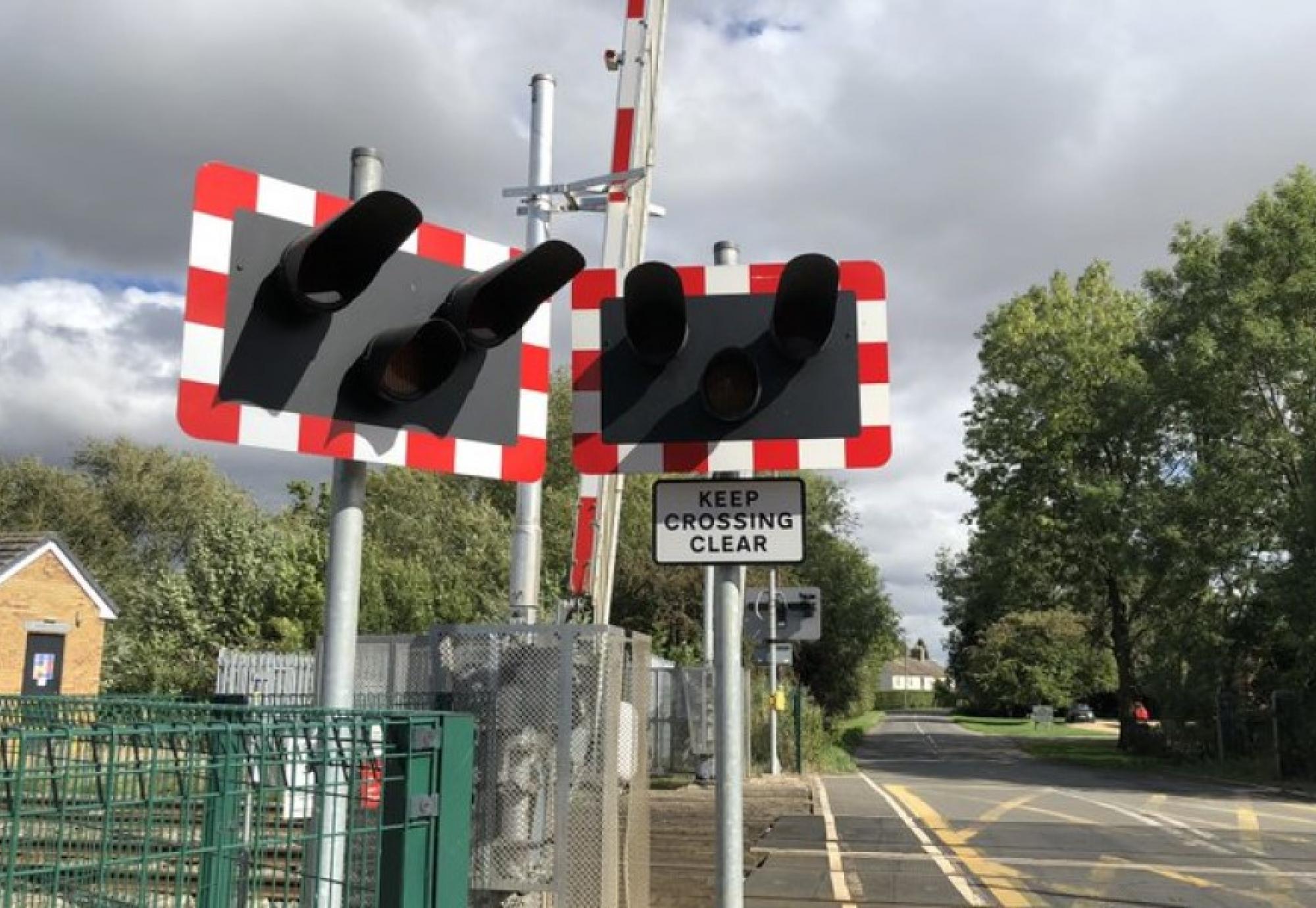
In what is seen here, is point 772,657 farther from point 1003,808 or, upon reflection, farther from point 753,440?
point 753,440

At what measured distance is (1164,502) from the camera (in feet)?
97.2

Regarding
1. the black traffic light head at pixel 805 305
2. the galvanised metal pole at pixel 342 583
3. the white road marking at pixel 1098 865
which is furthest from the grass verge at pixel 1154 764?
the galvanised metal pole at pixel 342 583

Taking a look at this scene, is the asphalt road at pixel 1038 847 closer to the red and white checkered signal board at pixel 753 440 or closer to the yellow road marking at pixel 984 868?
the yellow road marking at pixel 984 868

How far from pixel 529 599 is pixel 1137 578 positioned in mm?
27453

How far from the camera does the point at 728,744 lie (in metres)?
3.43

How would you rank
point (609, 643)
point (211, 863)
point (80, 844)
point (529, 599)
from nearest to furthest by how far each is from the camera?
point (80, 844), point (211, 863), point (609, 643), point (529, 599)

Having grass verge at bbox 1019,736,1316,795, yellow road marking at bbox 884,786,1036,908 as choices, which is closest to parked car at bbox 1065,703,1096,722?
grass verge at bbox 1019,736,1316,795

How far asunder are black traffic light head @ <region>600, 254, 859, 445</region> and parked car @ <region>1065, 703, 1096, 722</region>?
76.4m

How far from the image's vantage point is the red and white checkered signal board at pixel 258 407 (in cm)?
318

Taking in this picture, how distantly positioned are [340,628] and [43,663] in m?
23.0

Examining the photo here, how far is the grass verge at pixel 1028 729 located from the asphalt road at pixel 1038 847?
27.9 meters

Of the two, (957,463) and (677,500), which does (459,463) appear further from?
(957,463)

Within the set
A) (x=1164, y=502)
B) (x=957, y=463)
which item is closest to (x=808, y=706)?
(x=1164, y=502)

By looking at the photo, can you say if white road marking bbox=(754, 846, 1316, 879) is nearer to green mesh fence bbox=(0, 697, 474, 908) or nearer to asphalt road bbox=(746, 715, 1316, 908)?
asphalt road bbox=(746, 715, 1316, 908)
